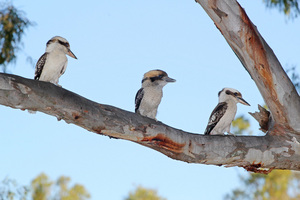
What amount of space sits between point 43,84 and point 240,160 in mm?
1610

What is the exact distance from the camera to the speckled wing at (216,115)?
4688 mm

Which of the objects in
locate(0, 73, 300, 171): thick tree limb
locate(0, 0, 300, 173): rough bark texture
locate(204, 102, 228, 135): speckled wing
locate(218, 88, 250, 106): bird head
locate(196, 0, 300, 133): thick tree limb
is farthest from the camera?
locate(218, 88, 250, 106): bird head

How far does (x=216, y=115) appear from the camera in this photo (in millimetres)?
4699

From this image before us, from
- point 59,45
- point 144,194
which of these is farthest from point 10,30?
point 144,194

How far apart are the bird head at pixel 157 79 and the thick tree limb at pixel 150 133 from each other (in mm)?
842

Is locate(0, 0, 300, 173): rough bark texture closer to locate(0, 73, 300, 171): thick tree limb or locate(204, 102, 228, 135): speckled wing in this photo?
locate(0, 73, 300, 171): thick tree limb

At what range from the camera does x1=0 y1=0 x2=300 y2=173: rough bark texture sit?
3.27 meters

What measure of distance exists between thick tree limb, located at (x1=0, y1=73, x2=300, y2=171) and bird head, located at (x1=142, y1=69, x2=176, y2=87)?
0.84 m

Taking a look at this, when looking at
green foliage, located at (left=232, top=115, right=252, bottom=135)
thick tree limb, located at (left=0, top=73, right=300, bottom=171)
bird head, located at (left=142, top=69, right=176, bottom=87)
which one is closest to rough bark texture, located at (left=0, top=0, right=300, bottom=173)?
thick tree limb, located at (left=0, top=73, right=300, bottom=171)

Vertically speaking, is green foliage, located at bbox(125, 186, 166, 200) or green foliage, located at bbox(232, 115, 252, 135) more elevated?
green foliage, located at bbox(232, 115, 252, 135)

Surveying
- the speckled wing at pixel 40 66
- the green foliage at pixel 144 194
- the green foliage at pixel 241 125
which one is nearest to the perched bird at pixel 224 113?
the speckled wing at pixel 40 66

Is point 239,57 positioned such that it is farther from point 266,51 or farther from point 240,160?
point 240,160

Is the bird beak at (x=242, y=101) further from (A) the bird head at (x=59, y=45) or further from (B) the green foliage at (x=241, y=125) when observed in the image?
(B) the green foliage at (x=241, y=125)

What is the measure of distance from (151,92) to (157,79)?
146 mm
